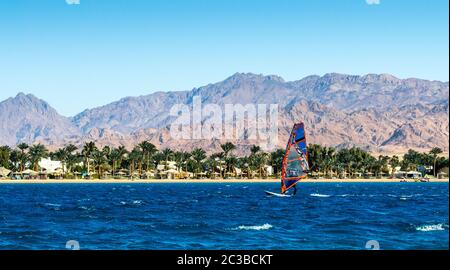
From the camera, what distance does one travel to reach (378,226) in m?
59.0

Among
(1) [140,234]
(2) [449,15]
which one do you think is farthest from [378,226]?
(2) [449,15]

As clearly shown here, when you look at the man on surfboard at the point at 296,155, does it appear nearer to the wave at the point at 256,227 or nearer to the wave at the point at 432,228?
the wave at the point at 432,228

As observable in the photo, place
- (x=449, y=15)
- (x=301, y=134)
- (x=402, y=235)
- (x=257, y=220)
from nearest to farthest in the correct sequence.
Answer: (x=449, y=15) < (x=402, y=235) < (x=257, y=220) < (x=301, y=134)

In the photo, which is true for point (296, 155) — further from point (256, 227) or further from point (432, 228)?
point (432, 228)

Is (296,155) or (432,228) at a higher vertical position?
(296,155)

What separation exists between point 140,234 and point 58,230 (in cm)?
849

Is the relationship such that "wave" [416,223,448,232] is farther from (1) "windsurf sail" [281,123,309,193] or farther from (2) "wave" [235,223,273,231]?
(1) "windsurf sail" [281,123,309,193]

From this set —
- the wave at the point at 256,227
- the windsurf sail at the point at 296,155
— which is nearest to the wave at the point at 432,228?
the wave at the point at 256,227

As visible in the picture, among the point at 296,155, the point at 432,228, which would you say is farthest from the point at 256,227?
the point at 296,155

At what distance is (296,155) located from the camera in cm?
10412

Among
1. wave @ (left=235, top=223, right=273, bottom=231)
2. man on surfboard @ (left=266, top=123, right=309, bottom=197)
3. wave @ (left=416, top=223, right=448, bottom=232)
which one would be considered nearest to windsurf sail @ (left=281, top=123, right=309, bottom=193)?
man on surfboard @ (left=266, top=123, right=309, bottom=197)

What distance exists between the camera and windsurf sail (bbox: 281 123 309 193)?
101 meters
